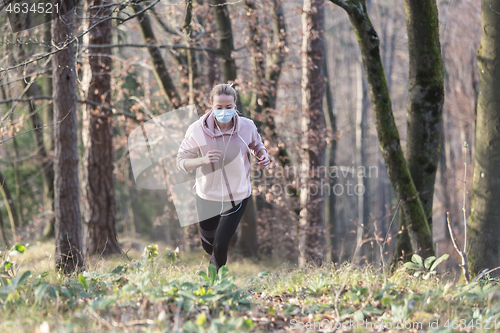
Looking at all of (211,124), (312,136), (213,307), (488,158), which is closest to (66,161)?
(211,124)

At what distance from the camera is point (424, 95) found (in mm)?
5293

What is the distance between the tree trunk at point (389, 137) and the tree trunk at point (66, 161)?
12.9 ft

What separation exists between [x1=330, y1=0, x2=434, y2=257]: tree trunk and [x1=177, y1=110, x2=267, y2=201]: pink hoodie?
6.87 feet

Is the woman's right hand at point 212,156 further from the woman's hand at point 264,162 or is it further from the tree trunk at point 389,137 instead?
the tree trunk at point 389,137

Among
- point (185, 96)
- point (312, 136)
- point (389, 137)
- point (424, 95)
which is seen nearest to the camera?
point (389, 137)

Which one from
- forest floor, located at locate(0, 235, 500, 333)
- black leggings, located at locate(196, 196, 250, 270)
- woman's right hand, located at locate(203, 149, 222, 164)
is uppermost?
woman's right hand, located at locate(203, 149, 222, 164)

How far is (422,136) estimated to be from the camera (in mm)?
5449

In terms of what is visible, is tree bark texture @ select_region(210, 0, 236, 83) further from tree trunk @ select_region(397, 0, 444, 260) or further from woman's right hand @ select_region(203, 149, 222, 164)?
woman's right hand @ select_region(203, 149, 222, 164)

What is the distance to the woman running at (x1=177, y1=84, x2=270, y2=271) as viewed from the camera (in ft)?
12.4

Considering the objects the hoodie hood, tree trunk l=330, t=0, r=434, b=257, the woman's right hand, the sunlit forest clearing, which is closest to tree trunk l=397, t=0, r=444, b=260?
the sunlit forest clearing

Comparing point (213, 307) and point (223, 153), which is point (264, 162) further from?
point (213, 307)

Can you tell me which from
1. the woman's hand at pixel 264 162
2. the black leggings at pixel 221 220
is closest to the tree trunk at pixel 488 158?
the woman's hand at pixel 264 162

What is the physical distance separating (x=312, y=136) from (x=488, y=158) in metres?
3.70

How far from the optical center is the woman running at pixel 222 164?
3.79 meters
